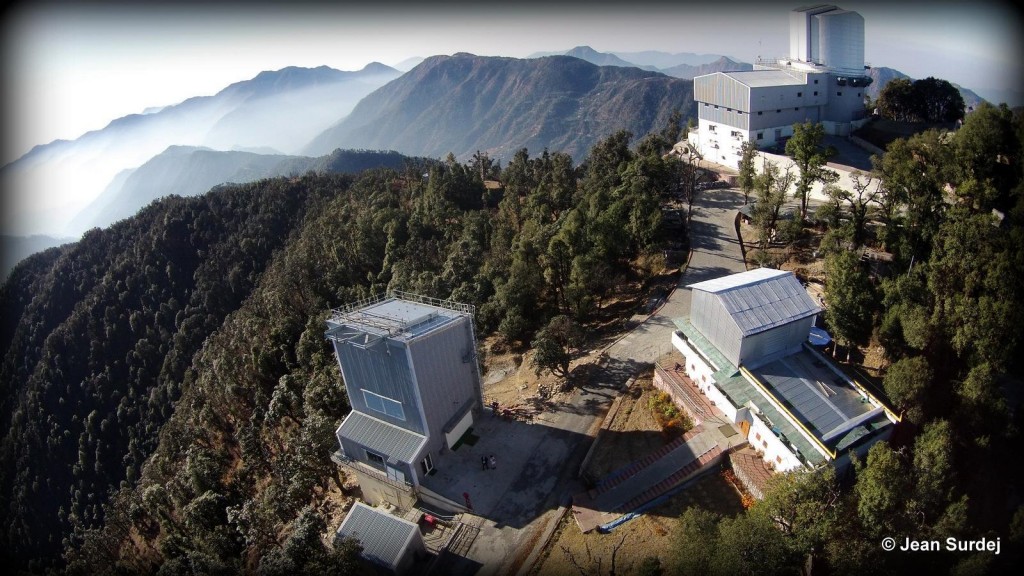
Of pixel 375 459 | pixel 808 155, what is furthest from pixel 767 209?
Result: pixel 375 459

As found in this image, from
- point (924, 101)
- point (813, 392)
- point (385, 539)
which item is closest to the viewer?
point (385, 539)

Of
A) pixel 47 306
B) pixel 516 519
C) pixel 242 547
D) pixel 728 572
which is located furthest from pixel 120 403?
pixel 728 572

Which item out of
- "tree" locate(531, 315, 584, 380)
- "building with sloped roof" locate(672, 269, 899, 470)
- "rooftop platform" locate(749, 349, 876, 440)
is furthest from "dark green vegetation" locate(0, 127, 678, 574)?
"rooftop platform" locate(749, 349, 876, 440)

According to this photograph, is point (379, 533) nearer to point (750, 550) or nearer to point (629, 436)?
point (629, 436)

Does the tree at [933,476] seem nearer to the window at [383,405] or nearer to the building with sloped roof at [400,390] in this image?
the building with sloped roof at [400,390]

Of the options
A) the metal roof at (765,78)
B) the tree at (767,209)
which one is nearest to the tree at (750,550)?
the tree at (767,209)

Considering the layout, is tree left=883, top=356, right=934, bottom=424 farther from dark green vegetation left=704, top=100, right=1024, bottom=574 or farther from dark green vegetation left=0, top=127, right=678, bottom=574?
dark green vegetation left=0, top=127, right=678, bottom=574

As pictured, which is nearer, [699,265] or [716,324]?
[716,324]
